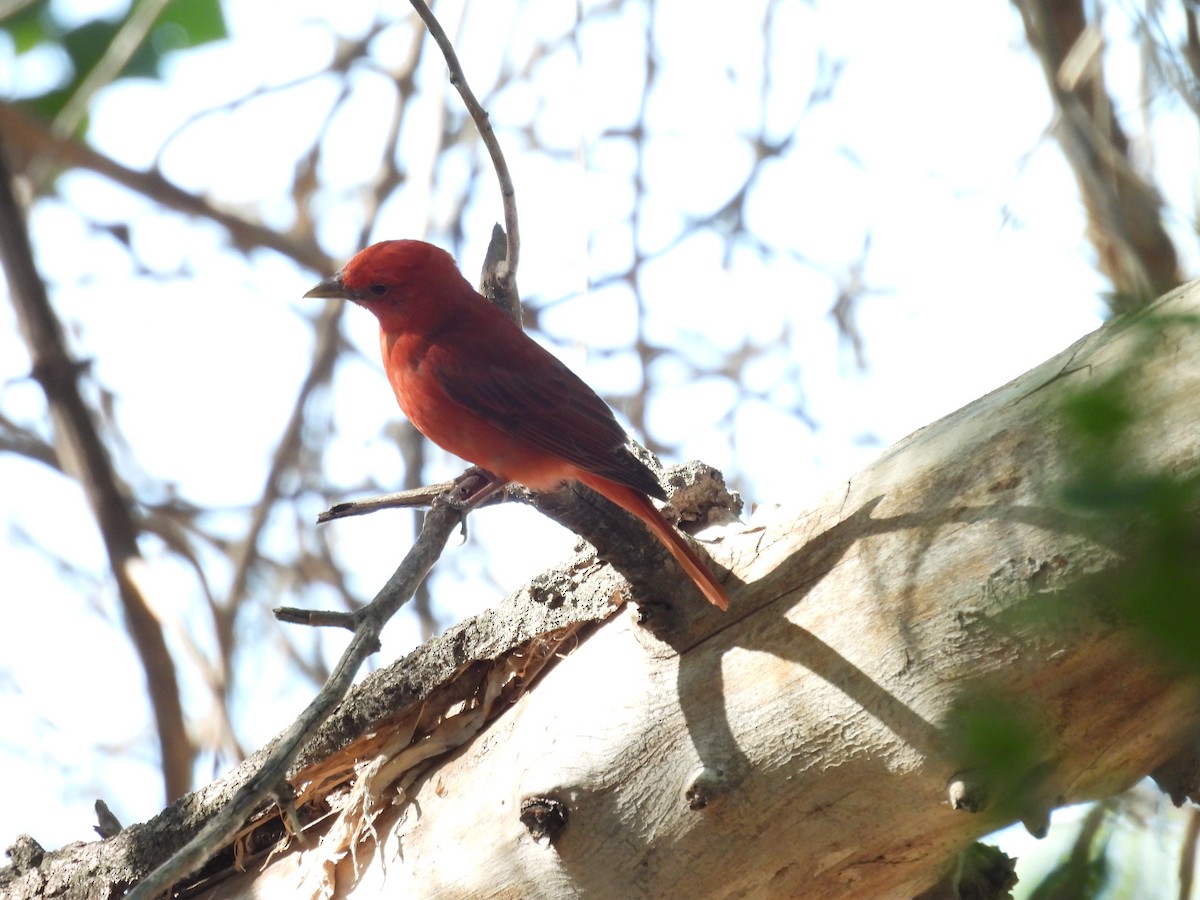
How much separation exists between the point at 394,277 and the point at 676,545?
6.83 ft

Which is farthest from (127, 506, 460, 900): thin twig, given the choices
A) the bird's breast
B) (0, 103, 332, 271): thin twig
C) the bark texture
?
(0, 103, 332, 271): thin twig

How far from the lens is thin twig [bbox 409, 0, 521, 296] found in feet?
9.29

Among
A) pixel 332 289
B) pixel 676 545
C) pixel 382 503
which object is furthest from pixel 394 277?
pixel 676 545

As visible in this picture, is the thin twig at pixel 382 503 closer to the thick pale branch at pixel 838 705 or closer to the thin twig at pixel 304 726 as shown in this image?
the thin twig at pixel 304 726

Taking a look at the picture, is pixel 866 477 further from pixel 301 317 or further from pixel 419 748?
pixel 301 317

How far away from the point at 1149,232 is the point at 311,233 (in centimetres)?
475

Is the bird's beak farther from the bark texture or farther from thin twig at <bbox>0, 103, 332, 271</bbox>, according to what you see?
the bark texture

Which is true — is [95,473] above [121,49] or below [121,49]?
below

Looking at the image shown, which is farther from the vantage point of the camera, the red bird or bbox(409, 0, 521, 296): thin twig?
the red bird

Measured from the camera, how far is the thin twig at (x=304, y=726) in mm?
1896

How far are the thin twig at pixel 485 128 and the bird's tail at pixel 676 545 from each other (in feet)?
2.91

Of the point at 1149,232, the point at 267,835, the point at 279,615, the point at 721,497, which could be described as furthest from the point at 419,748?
the point at 1149,232

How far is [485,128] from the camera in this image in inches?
119

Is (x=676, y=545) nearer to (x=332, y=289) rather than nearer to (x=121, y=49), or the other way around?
(x=121, y=49)
